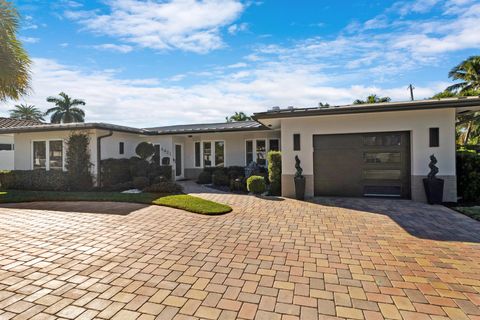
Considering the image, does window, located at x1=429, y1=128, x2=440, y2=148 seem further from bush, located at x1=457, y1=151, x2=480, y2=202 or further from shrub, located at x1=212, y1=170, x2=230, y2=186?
shrub, located at x1=212, y1=170, x2=230, y2=186

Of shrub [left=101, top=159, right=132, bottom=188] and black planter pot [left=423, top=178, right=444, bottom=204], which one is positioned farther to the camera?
shrub [left=101, top=159, right=132, bottom=188]

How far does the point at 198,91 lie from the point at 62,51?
6102mm

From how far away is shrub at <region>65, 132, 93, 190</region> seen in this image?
37.8ft

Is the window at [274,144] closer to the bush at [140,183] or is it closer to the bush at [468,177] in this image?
the bush at [140,183]

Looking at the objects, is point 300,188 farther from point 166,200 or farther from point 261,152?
point 261,152

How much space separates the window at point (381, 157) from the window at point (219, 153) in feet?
27.3

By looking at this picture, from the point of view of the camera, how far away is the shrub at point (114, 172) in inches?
463

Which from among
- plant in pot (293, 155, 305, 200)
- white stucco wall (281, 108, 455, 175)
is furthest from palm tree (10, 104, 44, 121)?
plant in pot (293, 155, 305, 200)

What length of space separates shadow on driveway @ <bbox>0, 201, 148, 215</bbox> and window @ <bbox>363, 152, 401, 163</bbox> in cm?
742

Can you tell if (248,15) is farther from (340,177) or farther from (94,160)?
(94,160)

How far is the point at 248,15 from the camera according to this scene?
8148 mm

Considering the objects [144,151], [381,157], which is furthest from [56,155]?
[381,157]

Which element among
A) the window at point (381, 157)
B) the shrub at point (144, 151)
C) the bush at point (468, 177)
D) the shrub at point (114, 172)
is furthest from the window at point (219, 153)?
the bush at point (468, 177)

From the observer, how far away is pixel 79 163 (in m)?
11.5
